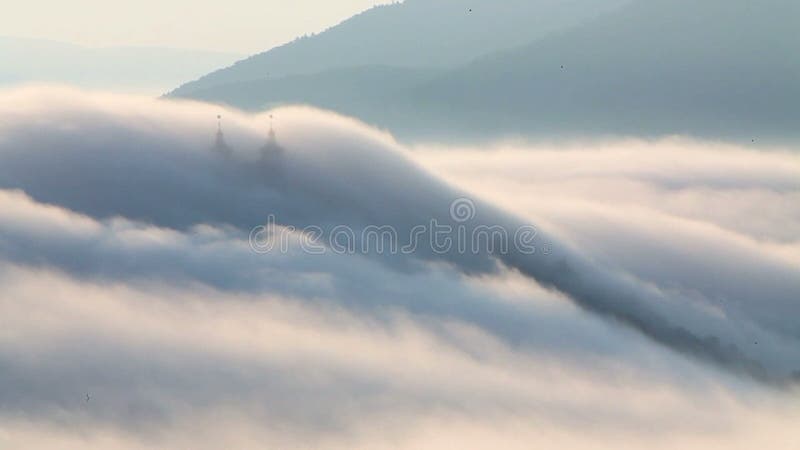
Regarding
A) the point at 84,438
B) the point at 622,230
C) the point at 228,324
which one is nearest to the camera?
the point at 84,438

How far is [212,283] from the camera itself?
85.3m

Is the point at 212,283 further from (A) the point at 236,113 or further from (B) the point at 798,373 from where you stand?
(B) the point at 798,373

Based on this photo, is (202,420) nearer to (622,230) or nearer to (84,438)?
(84,438)

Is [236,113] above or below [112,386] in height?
above

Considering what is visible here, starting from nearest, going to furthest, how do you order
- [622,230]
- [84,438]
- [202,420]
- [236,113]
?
[84,438], [202,420], [236,113], [622,230]

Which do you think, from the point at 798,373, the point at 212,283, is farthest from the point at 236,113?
the point at 798,373

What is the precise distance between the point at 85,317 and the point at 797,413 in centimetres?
7871

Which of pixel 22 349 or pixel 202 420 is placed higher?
pixel 22 349

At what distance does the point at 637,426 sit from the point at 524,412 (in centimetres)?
1073

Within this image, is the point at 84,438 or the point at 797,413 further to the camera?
the point at 797,413

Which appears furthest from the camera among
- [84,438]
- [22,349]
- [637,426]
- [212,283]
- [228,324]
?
[212,283]

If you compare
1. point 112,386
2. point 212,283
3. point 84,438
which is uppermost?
point 212,283

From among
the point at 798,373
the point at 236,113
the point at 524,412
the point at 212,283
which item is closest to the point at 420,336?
the point at 524,412

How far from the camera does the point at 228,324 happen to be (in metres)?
78.2
